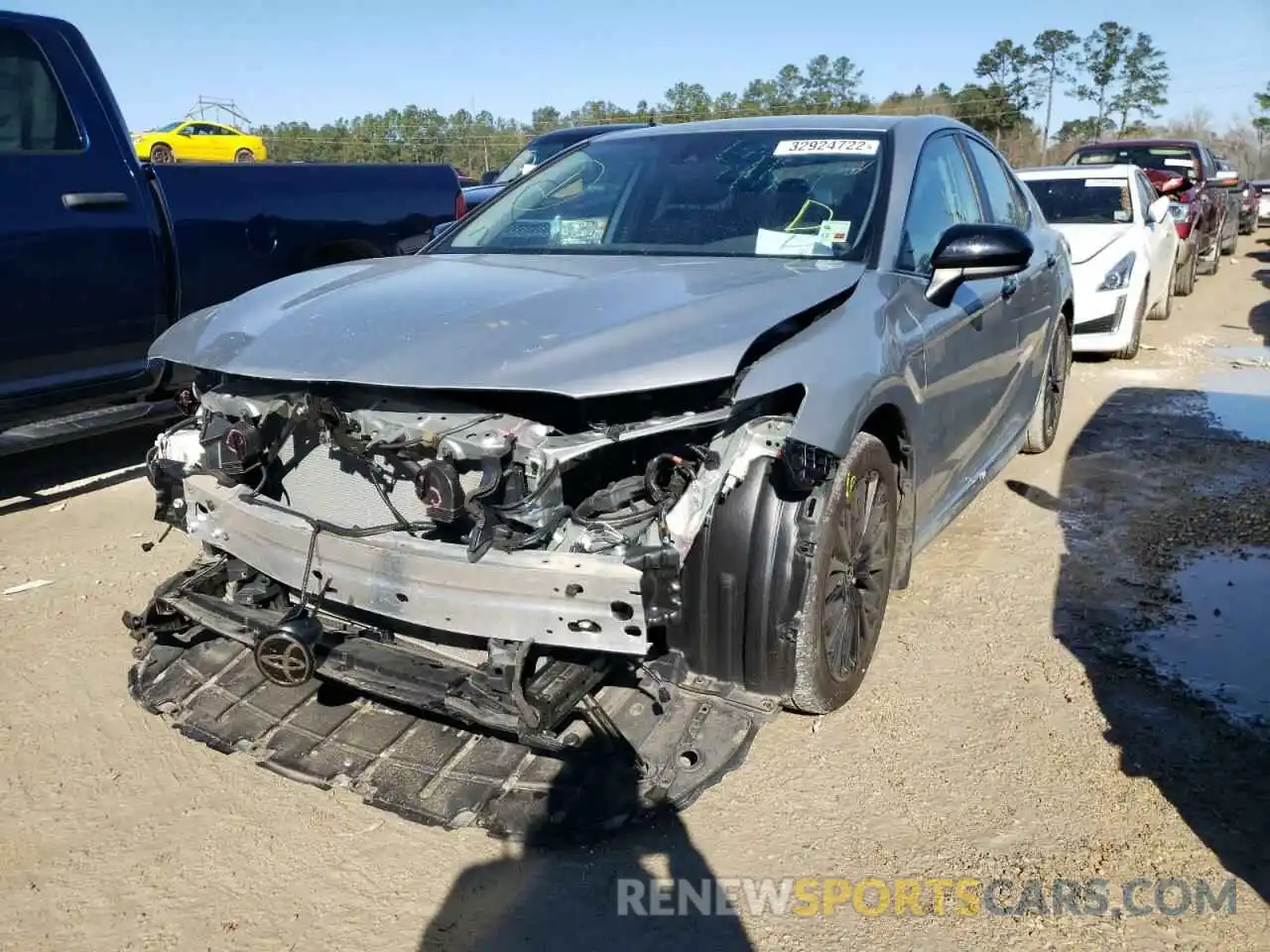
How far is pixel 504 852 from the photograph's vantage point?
2611 millimetres

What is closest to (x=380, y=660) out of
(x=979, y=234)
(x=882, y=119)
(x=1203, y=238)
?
(x=979, y=234)

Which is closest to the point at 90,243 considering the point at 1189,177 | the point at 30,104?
the point at 30,104

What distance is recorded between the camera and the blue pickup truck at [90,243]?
4.68 metres

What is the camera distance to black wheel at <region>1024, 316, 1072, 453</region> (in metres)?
5.62

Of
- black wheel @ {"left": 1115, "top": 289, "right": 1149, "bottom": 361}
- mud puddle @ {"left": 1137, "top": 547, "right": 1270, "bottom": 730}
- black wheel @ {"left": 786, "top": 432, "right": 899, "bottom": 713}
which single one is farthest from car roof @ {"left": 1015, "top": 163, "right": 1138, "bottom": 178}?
black wheel @ {"left": 786, "top": 432, "right": 899, "bottom": 713}

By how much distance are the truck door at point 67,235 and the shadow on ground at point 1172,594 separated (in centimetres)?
445

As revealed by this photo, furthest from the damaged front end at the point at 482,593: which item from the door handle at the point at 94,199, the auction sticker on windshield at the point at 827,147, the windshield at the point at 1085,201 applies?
the windshield at the point at 1085,201

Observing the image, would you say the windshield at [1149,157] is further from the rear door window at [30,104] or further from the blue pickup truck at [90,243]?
the rear door window at [30,104]

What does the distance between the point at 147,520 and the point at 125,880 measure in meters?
2.74

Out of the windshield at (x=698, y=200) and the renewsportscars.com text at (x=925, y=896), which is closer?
the renewsportscars.com text at (x=925, y=896)

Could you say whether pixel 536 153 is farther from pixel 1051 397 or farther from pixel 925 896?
pixel 925 896

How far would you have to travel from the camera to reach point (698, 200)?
12.2ft

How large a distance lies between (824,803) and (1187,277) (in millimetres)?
12258

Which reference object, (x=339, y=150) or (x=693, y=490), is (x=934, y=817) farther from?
(x=339, y=150)
